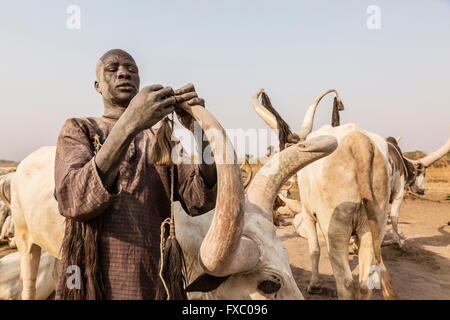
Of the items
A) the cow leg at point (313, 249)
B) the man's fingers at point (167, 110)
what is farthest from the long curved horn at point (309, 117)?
the man's fingers at point (167, 110)

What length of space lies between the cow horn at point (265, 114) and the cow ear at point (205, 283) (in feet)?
7.16

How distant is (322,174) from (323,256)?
379cm

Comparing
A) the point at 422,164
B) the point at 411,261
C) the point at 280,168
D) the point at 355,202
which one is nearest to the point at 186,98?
the point at 280,168

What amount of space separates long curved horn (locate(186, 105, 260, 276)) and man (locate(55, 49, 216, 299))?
0.52 feet

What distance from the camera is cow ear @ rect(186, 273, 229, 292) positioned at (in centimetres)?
190

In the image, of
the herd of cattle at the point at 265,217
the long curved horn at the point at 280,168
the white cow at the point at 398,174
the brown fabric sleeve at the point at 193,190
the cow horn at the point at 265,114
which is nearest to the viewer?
the herd of cattle at the point at 265,217

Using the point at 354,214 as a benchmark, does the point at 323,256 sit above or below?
below

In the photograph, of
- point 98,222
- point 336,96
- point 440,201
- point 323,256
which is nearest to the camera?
point 98,222

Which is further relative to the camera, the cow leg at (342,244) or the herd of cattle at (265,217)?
the cow leg at (342,244)

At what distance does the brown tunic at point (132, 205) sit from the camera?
5.65 ft

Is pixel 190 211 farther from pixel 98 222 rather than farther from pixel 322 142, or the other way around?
pixel 322 142

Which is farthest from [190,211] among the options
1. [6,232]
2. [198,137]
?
[6,232]

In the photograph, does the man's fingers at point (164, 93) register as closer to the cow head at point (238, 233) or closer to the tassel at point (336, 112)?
the cow head at point (238, 233)

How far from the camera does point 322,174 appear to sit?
4.20 m
